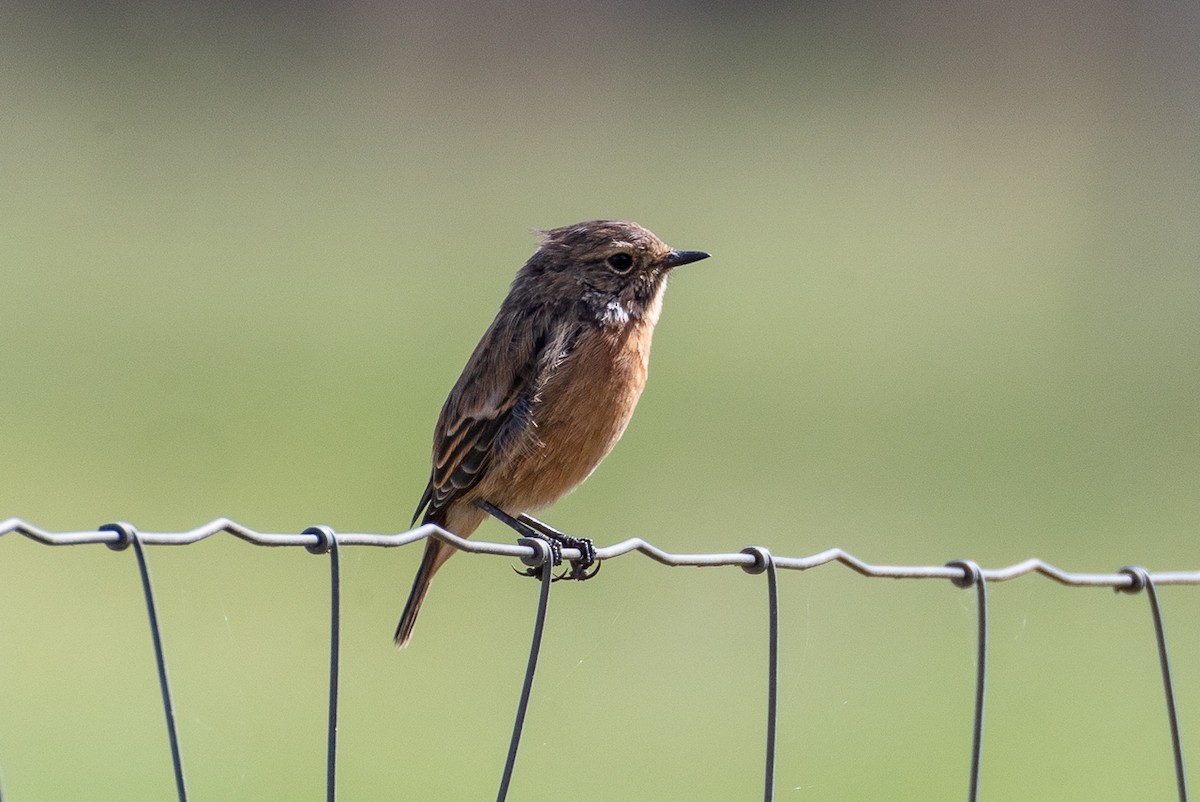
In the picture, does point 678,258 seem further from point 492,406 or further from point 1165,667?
point 1165,667

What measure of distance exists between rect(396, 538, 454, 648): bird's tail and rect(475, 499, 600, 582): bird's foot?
0.21 m

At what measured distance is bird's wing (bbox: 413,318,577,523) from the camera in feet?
17.6

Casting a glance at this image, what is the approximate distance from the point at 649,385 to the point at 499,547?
40.8 feet

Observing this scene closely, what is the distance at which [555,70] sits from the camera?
23047 mm

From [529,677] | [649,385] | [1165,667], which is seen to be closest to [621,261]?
[1165,667]

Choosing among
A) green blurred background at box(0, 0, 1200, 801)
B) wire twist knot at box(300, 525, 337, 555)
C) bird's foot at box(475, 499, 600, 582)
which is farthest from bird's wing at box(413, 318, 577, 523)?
green blurred background at box(0, 0, 1200, 801)

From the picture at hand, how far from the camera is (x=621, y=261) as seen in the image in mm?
Answer: 5801

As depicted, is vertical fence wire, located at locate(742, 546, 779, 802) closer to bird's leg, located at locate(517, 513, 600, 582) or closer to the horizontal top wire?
the horizontal top wire

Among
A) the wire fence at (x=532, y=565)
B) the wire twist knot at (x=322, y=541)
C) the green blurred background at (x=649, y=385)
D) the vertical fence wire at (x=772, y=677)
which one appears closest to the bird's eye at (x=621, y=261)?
the wire fence at (x=532, y=565)

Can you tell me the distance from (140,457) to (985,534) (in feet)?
22.2

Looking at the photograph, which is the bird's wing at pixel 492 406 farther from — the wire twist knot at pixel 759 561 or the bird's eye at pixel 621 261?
the wire twist knot at pixel 759 561

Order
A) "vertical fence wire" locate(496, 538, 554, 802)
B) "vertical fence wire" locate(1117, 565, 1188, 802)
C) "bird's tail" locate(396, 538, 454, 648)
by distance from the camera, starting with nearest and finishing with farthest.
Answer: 1. "vertical fence wire" locate(496, 538, 554, 802)
2. "vertical fence wire" locate(1117, 565, 1188, 802)
3. "bird's tail" locate(396, 538, 454, 648)

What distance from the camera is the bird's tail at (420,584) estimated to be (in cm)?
542

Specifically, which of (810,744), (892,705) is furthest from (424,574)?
(892,705)
